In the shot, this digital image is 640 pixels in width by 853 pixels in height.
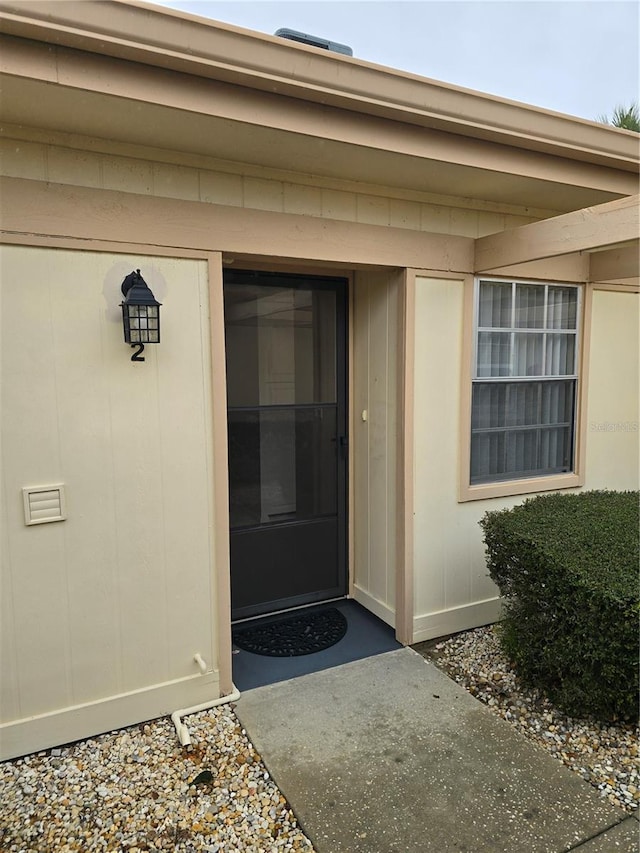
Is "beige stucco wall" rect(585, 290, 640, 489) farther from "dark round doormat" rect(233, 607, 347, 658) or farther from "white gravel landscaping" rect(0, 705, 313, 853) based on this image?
"white gravel landscaping" rect(0, 705, 313, 853)

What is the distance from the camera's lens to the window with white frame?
11.5 feet

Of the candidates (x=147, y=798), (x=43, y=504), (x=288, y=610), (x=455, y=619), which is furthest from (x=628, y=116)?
(x=147, y=798)

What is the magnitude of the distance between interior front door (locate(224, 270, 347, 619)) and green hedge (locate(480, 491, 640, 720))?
117cm

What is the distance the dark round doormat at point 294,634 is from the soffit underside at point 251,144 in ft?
8.93

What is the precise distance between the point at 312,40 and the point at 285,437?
2217 mm

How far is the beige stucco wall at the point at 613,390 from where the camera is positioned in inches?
155

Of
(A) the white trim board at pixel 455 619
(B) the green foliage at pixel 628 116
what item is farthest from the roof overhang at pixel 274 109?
(B) the green foliage at pixel 628 116

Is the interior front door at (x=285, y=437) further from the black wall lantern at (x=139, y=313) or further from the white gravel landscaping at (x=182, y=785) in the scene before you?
the white gravel landscaping at (x=182, y=785)

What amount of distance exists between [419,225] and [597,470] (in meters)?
2.35

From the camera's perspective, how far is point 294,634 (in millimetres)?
3404

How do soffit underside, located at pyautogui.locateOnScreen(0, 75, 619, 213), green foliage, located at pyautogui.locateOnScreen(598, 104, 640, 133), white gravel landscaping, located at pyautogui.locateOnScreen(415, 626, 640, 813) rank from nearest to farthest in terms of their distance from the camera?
soffit underside, located at pyautogui.locateOnScreen(0, 75, 619, 213), white gravel landscaping, located at pyautogui.locateOnScreen(415, 626, 640, 813), green foliage, located at pyautogui.locateOnScreen(598, 104, 640, 133)

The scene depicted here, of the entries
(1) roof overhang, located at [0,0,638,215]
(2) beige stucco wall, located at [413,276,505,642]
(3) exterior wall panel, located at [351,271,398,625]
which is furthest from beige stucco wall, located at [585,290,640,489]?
(3) exterior wall panel, located at [351,271,398,625]

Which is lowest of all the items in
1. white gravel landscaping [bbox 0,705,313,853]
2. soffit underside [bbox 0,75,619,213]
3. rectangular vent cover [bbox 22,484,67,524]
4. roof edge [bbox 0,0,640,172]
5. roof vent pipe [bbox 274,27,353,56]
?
white gravel landscaping [bbox 0,705,313,853]

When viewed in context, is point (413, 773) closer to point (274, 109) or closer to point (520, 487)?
point (520, 487)
